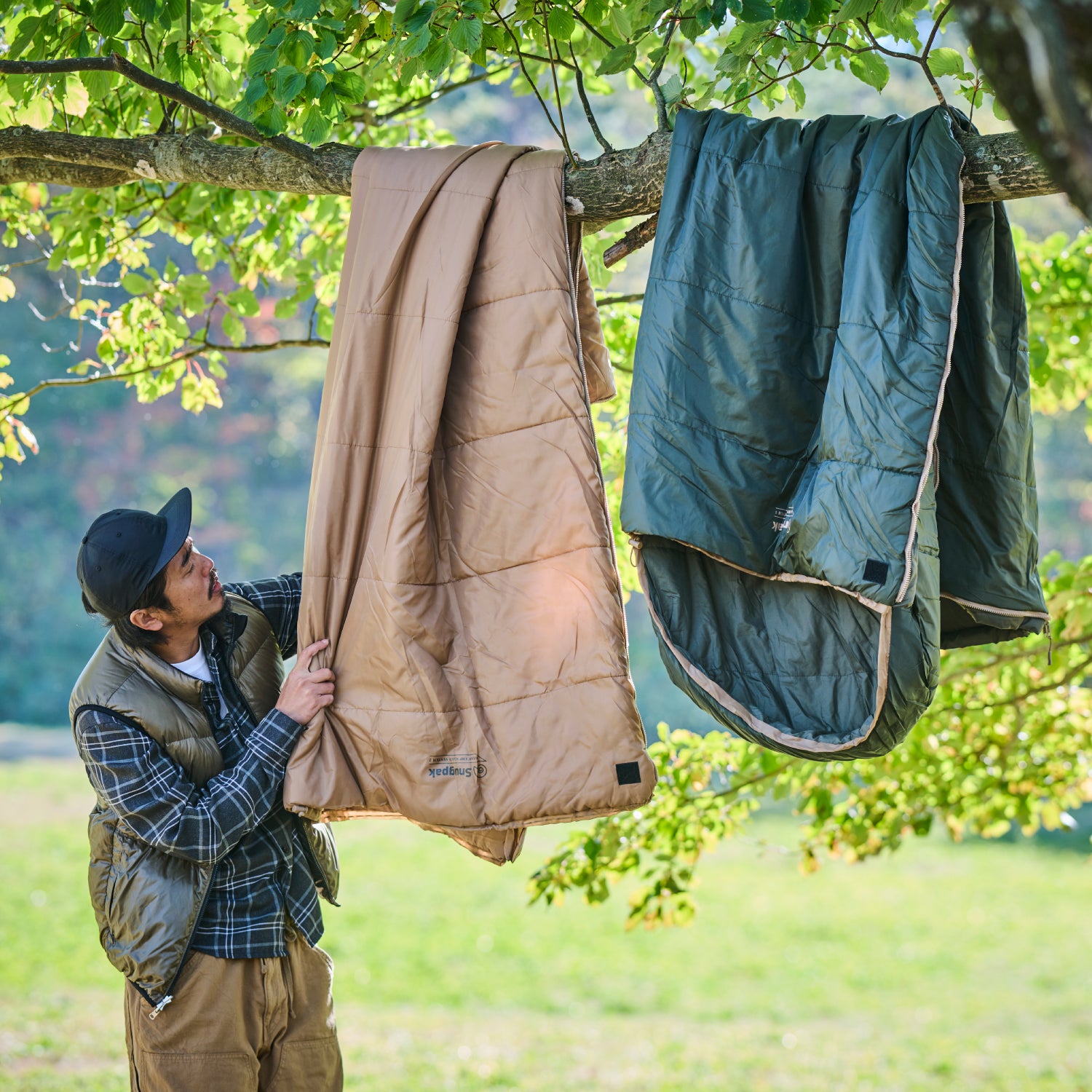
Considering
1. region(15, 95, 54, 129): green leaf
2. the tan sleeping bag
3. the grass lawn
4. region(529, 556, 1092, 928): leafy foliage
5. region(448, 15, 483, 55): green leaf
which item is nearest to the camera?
the tan sleeping bag

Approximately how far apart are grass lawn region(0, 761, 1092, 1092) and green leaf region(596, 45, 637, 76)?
12.3 ft

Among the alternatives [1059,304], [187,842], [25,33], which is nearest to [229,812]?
[187,842]

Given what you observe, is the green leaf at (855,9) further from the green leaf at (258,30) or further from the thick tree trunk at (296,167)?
the green leaf at (258,30)

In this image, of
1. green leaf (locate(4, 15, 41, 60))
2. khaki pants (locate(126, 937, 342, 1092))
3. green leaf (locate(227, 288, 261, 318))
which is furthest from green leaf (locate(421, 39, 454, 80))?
khaki pants (locate(126, 937, 342, 1092))

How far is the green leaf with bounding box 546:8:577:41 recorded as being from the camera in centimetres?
214

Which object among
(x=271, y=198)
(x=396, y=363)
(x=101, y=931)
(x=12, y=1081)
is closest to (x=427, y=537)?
(x=396, y=363)

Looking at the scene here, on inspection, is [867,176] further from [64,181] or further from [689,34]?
[64,181]

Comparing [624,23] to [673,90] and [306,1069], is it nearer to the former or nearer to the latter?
[673,90]

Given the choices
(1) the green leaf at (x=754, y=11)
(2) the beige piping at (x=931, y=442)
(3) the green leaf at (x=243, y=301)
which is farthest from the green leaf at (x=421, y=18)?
(3) the green leaf at (x=243, y=301)

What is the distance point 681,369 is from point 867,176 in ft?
1.11

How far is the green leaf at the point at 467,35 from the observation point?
1878 millimetres

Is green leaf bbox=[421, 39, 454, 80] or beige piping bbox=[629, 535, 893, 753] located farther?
green leaf bbox=[421, 39, 454, 80]

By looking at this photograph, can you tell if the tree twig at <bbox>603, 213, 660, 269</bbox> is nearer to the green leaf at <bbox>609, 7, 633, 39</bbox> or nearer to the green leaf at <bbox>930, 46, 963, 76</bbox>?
the green leaf at <bbox>609, 7, 633, 39</bbox>

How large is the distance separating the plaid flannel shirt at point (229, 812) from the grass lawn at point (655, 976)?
3.31 m
